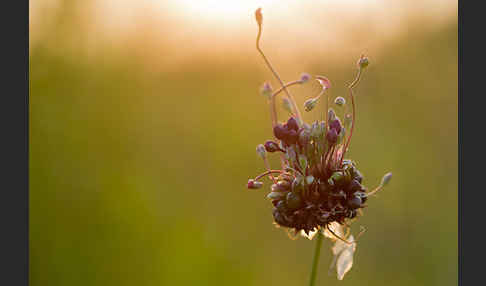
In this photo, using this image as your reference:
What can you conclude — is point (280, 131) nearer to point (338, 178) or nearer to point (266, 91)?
point (266, 91)

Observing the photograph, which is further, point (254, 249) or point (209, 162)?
point (209, 162)

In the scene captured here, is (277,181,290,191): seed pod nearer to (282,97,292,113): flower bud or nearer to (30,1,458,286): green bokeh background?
(282,97,292,113): flower bud

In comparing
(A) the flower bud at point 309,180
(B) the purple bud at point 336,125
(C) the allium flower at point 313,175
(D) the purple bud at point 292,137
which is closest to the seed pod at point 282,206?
(C) the allium flower at point 313,175

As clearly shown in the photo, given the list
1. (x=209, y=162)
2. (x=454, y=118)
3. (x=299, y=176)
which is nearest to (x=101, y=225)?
(x=209, y=162)

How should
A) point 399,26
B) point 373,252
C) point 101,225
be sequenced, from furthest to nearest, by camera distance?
point 399,26, point 373,252, point 101,225

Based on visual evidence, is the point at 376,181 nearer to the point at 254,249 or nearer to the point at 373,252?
the point at 373,252

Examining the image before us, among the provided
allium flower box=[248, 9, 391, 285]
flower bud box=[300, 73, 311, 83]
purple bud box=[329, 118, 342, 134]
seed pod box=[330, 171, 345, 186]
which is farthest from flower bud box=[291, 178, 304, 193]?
flower bud box=[300, 73, 311, 83]
